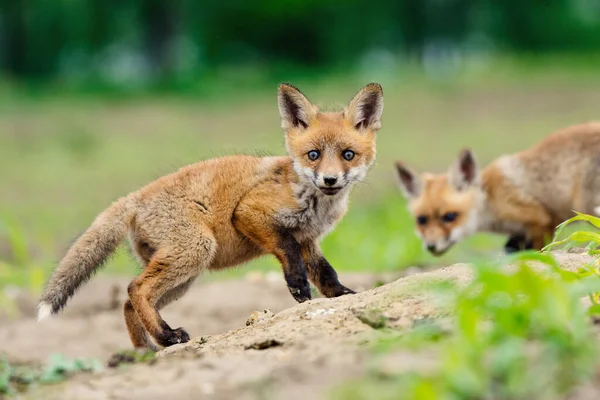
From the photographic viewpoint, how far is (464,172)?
9211mm

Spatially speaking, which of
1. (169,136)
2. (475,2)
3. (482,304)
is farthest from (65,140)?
(475,2)

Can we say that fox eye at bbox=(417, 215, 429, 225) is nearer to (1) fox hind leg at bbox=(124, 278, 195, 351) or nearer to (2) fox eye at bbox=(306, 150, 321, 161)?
(2) fox eye at bbox=(306, 150, 321, 161)

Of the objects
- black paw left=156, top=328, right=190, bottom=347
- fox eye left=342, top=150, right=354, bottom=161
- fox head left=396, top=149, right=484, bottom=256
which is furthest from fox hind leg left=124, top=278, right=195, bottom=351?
fox head left=396, top=149, right=484, bottom=256

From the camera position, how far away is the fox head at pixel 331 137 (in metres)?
5.59

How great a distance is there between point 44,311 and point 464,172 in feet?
17.5

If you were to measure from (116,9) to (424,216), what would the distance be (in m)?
32.1

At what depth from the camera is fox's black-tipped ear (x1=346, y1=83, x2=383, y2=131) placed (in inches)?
238

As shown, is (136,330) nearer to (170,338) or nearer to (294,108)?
(170,338)

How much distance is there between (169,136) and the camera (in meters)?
20.2

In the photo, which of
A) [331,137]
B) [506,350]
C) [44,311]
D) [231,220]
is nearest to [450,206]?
[331,137]

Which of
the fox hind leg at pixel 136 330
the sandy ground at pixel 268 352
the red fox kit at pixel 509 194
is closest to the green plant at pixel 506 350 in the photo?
the sandy ground at pixel 268 352

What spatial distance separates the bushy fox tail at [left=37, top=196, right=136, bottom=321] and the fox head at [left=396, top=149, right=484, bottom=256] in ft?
14.0

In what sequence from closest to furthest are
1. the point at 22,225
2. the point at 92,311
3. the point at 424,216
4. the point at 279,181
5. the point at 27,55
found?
the point at 279,181 → the point at 92,311 → the point at 424,216 → the point at 22,225 → the point at 27,55

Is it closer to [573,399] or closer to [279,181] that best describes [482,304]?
[573,399]
